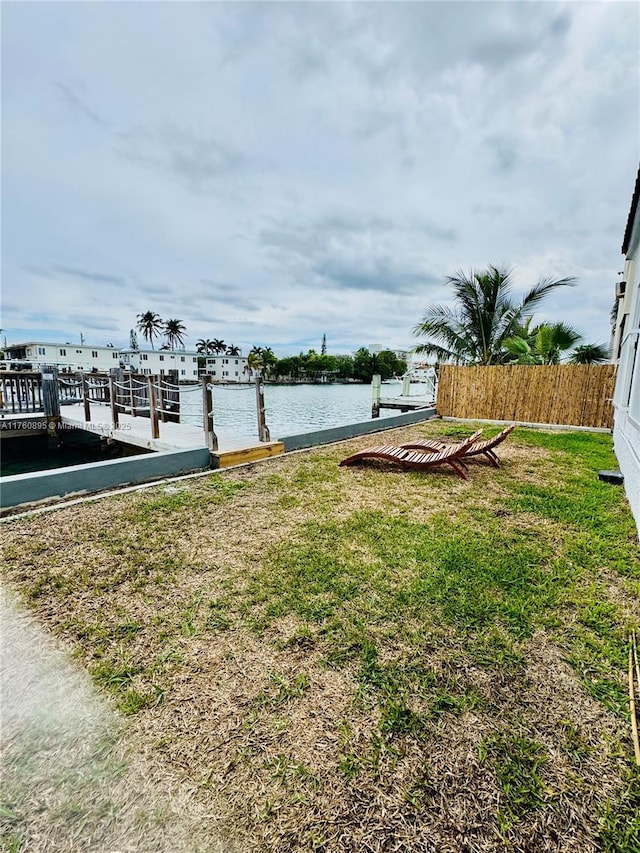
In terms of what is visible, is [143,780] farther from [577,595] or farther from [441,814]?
[577,595]

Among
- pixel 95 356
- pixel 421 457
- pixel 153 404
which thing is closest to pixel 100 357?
pixel 95 356

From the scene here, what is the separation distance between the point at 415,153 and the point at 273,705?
13212mm

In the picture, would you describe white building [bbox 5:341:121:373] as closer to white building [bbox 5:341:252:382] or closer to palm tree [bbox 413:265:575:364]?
white building [bbox 5:341:252:382]

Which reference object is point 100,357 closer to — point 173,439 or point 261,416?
point 173,439

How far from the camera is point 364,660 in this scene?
202cm

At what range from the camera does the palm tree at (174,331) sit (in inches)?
3031

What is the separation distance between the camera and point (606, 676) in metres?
1.93

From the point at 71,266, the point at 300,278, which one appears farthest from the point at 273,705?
the point at 71,266

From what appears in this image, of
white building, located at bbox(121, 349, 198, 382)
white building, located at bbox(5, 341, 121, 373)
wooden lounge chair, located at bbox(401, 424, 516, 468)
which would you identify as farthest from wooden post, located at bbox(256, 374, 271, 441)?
white building, located at bbox(5, 341, 121, 373)

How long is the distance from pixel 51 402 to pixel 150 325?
71.3 m

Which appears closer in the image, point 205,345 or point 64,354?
point 64,354

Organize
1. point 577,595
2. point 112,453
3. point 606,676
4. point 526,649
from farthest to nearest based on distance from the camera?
point 112,453 < point 577,595 < point 526,649 < point 606,676

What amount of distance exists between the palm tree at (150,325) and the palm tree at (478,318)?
2833 inches

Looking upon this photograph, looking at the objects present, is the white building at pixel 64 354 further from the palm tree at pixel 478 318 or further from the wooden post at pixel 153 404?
the wooden post at pixel 153 404
